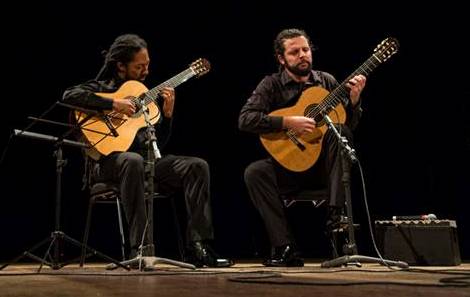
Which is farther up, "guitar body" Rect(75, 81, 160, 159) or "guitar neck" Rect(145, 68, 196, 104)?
"guitar neck" Rect(145, 68, 196, 104)

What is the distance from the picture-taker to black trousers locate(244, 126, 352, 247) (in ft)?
10.5

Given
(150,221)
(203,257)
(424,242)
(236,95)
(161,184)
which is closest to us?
(150,221)

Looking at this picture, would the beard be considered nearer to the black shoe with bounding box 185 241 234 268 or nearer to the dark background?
the dark background

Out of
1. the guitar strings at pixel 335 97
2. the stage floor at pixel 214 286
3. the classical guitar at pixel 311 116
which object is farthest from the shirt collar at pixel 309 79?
the stage floor at pixel 214 286

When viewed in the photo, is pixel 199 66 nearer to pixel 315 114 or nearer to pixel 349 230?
pixel 315 114

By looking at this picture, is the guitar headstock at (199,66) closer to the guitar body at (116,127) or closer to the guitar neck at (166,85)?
the guitar neck at (166,85)

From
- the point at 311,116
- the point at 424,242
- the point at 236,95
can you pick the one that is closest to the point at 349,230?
the point at 424,242

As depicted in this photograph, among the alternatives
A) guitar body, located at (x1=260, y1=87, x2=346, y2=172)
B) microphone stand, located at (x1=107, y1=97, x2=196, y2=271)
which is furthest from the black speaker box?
microphone stand, located at (x1=107, y1=97, x2=196, y2=271)

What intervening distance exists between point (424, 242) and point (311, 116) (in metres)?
0.88

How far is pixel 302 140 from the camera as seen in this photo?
3.33 meters

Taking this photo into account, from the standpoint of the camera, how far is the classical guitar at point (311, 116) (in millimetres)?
3234

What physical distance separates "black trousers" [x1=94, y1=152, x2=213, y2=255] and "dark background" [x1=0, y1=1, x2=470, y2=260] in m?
1.02

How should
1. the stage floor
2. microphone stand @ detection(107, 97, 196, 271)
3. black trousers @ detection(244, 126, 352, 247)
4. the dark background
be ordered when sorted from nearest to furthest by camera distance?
the stage floor → microphone stand @ detection(107, 97, 196, 271) → black trousers @ detection(244, 126, 352, 247) → the dark background

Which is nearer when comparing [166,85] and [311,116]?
[311,116]
